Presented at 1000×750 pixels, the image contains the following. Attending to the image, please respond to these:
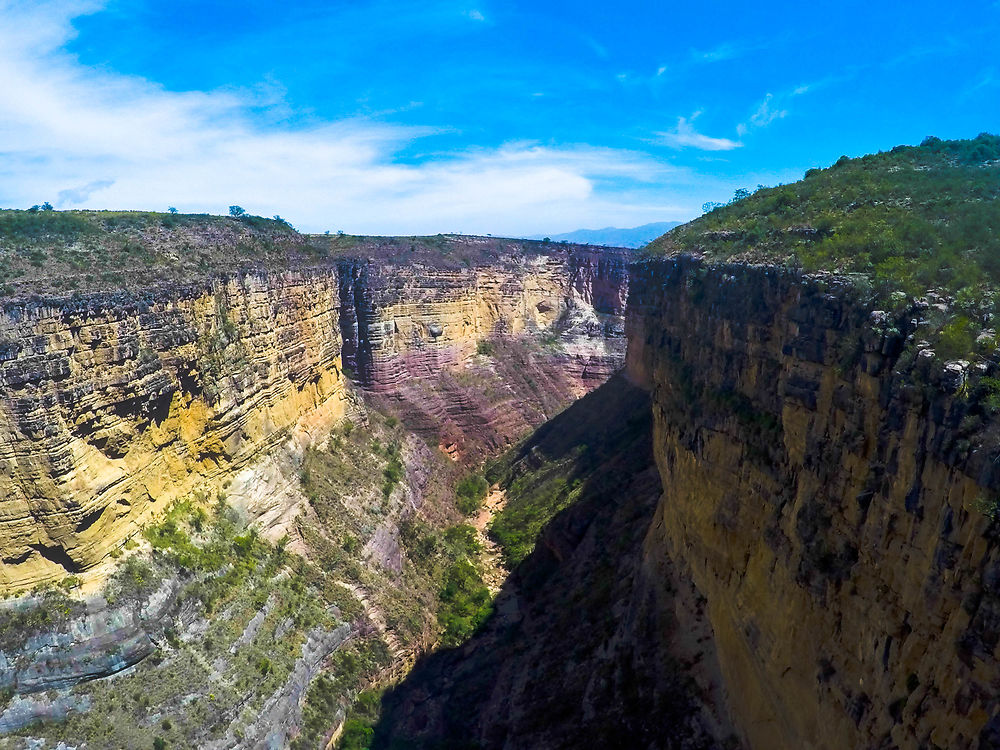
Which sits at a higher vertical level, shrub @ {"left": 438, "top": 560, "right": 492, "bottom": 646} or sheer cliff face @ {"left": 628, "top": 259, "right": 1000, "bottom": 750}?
sheer cliff face @ {"left": 628, "top": 259, "right": 1000, "bottom": 750}

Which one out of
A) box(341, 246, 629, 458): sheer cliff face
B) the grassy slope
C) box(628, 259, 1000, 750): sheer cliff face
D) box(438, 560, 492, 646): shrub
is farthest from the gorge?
box(341, 246, 629, 458): sheer cliff face

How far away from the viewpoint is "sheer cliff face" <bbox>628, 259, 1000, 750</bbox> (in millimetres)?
8945

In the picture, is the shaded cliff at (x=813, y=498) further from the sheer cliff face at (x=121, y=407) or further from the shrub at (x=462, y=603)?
the sheer cliff face at (x=121, y=407)

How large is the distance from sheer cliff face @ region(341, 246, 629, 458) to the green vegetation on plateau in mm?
30628

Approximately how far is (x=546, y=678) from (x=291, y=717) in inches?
413

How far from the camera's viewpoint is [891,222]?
15.9 metres

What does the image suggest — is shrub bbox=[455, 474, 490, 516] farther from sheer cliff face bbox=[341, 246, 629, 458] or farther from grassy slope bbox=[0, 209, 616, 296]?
grassy slope bbox=[0, 209, 616, 296]

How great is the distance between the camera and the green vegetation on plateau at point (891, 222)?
41.1ft

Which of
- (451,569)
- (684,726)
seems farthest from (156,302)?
(684,726)

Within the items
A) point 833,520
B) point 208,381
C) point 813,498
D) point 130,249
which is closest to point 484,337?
point 208,381

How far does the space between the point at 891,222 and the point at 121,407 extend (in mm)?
27296

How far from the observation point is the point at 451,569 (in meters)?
39.7

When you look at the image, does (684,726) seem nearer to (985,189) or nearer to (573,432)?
(985,189)

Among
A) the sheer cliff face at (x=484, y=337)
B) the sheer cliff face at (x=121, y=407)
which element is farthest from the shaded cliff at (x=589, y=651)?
the sheer cliff face at (x=121, y=407)
